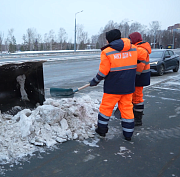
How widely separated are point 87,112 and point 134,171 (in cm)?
203

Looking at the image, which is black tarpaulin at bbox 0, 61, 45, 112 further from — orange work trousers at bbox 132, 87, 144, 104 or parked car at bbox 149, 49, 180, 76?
parked car at bbox 149, 49, 180, 76

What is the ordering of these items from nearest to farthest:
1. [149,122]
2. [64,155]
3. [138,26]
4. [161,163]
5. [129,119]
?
1. [161,163]
2. [64,155]
3. [129,119]
4. [149,122]
5. [138,26]

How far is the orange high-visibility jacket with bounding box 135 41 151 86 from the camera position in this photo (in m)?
4.12

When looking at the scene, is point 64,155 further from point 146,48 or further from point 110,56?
point 146,48

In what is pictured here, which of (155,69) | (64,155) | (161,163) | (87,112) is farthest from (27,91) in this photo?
(155,69)

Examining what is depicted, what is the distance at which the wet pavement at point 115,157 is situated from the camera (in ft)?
9.16

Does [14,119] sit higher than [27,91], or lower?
lower

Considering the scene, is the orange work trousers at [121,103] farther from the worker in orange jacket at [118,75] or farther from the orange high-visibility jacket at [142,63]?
the orange high-visibility jacket at [142,63]

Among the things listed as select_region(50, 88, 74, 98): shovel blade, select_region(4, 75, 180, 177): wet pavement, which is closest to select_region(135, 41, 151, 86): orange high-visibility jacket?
select_region(4, 75, 180, 177): wet pavement

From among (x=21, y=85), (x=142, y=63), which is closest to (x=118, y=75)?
(x=142, y=63)

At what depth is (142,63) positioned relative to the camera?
415 centimetres

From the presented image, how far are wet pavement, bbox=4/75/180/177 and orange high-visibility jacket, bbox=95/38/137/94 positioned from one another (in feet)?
3.00

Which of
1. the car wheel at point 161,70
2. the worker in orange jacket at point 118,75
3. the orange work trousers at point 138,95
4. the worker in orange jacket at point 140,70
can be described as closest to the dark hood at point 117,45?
the worker in orange jacket at point 118,75

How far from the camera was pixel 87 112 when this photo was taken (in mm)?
4676
